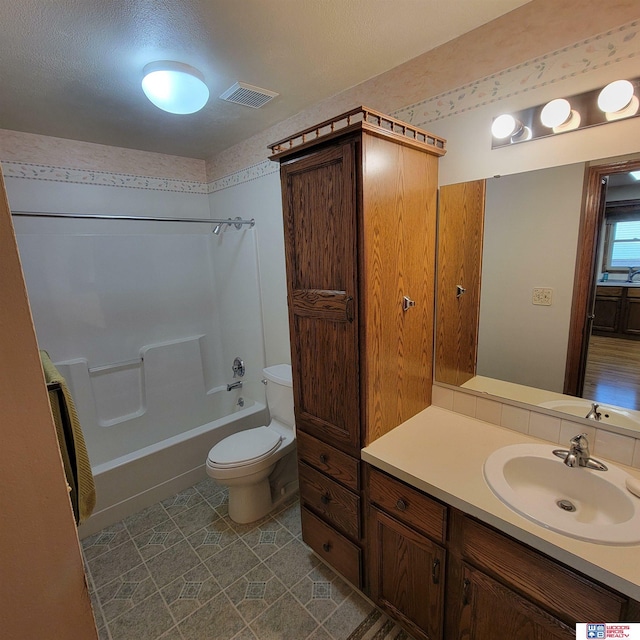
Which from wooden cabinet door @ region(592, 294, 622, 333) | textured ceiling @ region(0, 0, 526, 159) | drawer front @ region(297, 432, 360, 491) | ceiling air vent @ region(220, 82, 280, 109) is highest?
textured ceiling @ region(0, 0, 526, 159)

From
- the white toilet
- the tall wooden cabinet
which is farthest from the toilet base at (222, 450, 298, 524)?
the tall wooden cabinet

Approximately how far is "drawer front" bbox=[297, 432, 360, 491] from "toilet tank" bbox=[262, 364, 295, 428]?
499 mm

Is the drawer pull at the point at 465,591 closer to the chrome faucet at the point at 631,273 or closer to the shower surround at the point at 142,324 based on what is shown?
the chrome faucet at the point at 631,273

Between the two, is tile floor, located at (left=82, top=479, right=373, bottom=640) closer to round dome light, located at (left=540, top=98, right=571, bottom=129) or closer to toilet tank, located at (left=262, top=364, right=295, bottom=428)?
toilet tank, located at (left=262, top=364, right=295, bottom=428)

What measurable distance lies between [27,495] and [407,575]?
4.44 ft

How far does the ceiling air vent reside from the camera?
68.2 inches

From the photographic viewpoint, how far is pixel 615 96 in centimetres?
110

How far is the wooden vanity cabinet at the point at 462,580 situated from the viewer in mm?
914

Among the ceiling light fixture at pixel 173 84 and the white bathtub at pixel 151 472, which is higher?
the ceiling light fixture at pixel 173 84

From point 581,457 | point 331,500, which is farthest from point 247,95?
point 581,457

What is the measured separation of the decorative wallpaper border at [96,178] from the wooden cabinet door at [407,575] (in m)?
2.81

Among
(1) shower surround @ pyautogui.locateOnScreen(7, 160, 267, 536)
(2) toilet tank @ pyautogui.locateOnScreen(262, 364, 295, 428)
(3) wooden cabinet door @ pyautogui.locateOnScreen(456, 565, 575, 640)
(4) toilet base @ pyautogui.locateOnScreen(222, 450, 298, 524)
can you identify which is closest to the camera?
(3) wooden cabinet door @ pyautogui.locateOnScreen(456, 565, 575, 640)

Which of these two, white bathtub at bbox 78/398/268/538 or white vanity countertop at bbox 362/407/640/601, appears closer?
white vanity countertop at bbox 362/407/640/601

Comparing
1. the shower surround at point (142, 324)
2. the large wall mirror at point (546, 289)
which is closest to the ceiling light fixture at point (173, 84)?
the shower surround at point (142, 324)
